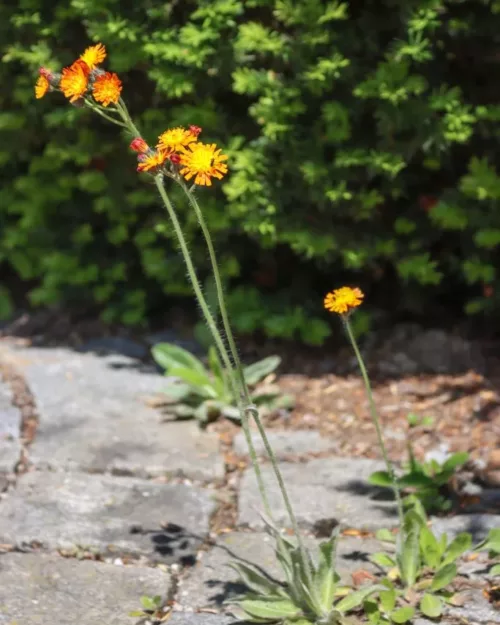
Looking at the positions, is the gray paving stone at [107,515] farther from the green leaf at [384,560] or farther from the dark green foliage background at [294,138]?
the dark green foliage background at [294,138]

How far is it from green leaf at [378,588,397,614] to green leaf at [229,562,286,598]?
9.1 inches

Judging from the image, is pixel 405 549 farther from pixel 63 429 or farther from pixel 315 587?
pixel 63 429

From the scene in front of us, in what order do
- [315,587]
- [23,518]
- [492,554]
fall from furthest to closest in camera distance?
[23,518] < [492,554] < [315,587]

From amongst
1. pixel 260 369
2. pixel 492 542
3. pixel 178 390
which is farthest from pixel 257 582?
pixel 260 369

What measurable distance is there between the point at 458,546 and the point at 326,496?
1.97 feet

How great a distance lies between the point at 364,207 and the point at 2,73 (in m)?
1.64

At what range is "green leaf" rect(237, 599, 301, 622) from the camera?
7.37 ft

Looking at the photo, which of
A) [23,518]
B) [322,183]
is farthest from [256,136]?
[23,518]

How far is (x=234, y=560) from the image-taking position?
2547mm

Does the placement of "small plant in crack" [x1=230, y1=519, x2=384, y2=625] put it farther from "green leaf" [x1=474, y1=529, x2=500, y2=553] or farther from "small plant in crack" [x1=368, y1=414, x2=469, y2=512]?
"small plant in crack" [x1=368, y1=414, x2=469, y2=512]

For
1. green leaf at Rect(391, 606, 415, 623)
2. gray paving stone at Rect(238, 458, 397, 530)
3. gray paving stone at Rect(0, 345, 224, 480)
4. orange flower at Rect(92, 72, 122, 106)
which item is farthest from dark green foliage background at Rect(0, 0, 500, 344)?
green leaf at Rect(391, 606, 415, 623)

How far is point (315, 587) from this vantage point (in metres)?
2.27

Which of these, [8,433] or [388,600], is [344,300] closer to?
[388,600]

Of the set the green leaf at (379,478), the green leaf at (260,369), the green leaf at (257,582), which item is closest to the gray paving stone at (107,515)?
the green leaf at (257,582)
